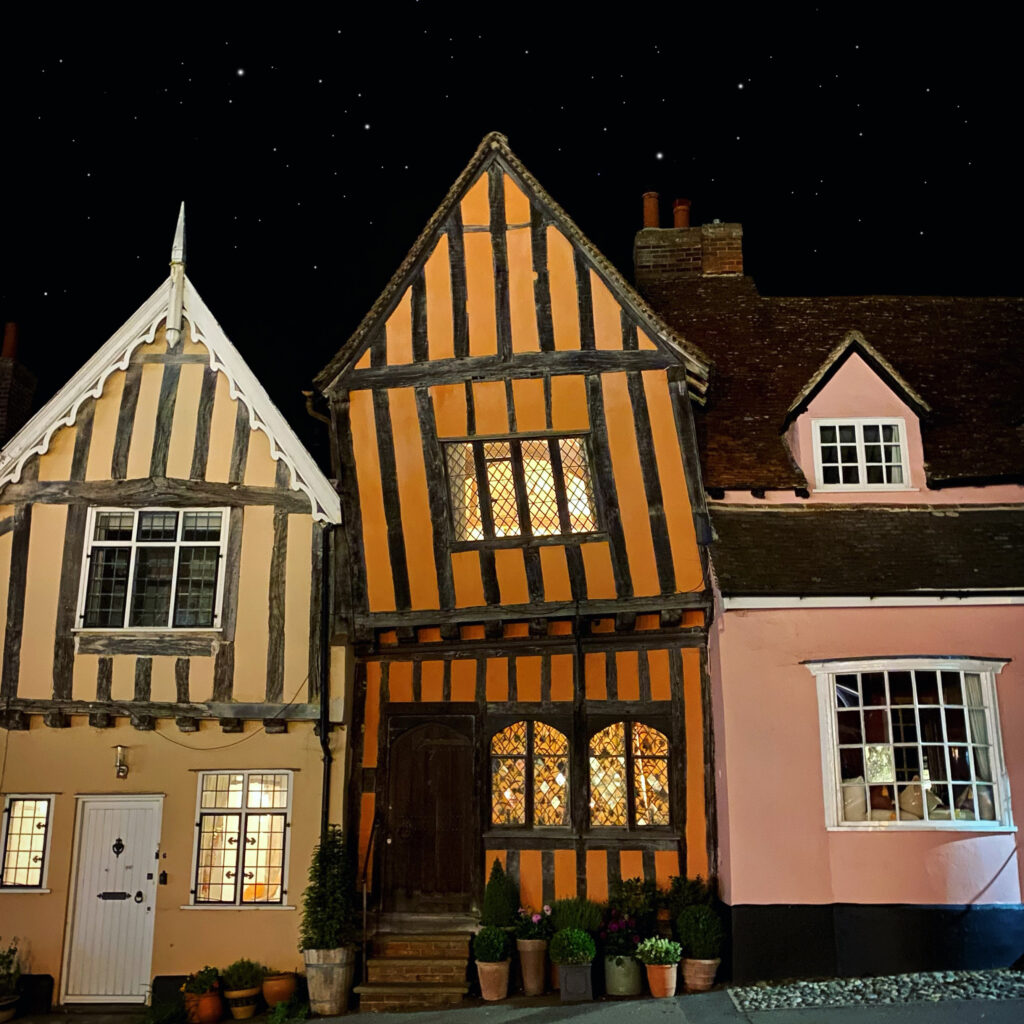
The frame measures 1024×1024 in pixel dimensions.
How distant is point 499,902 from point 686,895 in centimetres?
194

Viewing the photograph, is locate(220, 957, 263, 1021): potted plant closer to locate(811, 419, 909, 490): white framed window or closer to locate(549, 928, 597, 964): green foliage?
locate(549, 928, 597, 964): green foliage

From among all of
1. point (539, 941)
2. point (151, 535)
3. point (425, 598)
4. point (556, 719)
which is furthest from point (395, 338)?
point (539, 941)

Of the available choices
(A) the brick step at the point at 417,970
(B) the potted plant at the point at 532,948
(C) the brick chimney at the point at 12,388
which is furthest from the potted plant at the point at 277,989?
(C) the brick chimney at the point at 12,388

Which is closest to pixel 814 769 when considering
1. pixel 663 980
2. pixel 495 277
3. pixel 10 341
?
pixel 663 980

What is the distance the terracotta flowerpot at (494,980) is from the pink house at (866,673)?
230cm

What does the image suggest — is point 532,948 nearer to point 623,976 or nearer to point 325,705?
point 623,976

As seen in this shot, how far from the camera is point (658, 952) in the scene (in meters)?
10.1

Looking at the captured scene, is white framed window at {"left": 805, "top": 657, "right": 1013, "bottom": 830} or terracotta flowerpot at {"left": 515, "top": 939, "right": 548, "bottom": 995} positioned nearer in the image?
white framed window at {"left": 805, "top": 657, "right": 1013, "bottom": 830}

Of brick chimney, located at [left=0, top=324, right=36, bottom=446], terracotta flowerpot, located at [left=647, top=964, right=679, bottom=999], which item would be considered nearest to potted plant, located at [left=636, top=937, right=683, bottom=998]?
terracotta flowerpot, located at [left=647, top=964, right=679, bottom=999]

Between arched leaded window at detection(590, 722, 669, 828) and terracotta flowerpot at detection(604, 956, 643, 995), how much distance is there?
1.53 meters

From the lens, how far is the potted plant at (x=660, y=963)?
9.98 m

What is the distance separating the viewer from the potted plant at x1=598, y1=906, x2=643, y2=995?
1015 centimetres

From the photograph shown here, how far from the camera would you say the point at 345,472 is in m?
11.6

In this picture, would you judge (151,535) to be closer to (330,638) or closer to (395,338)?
(330,638)
